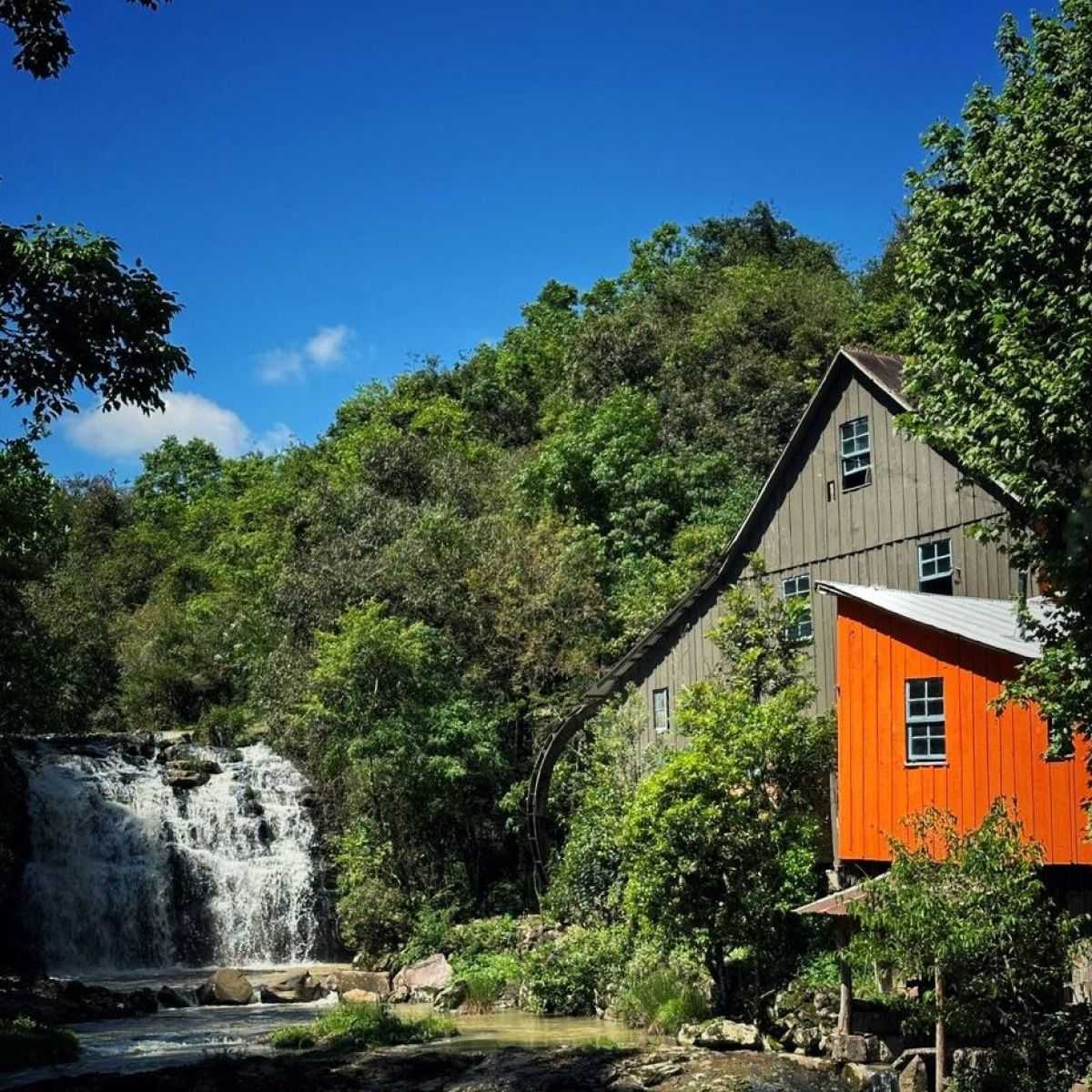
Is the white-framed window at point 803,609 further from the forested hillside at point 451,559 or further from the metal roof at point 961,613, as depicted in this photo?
the forested hillside at point 451,559

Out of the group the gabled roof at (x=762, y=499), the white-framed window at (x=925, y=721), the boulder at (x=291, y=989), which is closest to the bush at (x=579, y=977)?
the boulder at (x=291, y=989)

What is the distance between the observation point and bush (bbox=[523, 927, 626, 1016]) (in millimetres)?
23844

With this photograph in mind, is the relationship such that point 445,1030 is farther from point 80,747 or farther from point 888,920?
point 80,747

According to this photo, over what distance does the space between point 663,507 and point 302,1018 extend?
20291 mm

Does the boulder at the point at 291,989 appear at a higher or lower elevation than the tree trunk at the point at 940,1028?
lower

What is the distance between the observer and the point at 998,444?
1465 centimetres

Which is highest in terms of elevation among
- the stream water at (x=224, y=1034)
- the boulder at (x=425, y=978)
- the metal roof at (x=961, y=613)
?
the metal roof at (x=961, y=613)

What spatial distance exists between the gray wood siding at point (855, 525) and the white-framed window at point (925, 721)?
367 centimetres

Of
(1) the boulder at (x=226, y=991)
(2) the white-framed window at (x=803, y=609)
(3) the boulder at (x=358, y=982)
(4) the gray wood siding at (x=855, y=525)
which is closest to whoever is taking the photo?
(4) the gray wood siding at (x=855, y=525)

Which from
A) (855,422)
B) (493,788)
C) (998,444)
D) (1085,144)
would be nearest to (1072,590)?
(998,444)

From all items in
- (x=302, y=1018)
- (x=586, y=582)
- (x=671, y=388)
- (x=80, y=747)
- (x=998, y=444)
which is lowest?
(x=302, y=1018)

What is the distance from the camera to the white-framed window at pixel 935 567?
23.0 m

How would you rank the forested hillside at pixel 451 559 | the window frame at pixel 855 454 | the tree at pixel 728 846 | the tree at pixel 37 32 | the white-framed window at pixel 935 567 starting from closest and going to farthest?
the tree at pixel 37 32, the tree at pixel 728 846, the white-framed window at pixel 935 567, the window frame at pixel 855 454, the forested hillside at pixel 451 559

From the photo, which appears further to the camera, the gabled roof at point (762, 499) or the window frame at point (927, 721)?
the gabled roof at point (762, 499)
